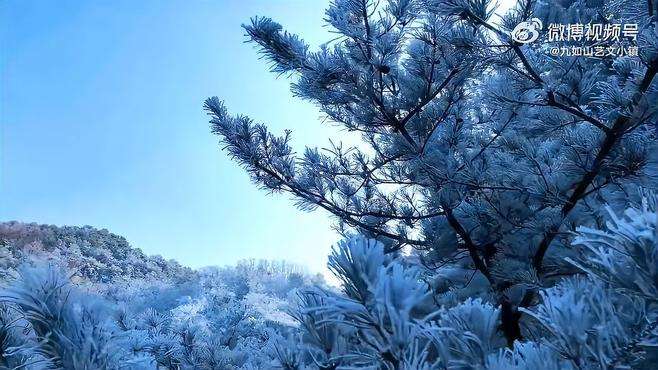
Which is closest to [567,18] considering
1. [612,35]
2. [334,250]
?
[612,35]

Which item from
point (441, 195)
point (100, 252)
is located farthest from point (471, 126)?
point (100, 252)

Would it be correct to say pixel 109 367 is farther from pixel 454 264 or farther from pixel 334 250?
pixel 454 264

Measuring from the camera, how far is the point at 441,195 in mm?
2314

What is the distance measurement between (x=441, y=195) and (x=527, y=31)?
0.83 m

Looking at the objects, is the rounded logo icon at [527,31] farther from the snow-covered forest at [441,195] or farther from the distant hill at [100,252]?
the distant hill at [100,252]

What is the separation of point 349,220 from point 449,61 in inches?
43.5

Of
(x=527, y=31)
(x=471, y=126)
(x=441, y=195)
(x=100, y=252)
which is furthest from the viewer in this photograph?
(x=100, y=252)

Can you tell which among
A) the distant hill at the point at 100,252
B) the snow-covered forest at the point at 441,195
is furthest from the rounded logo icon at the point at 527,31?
the distant hill at the point at 100,252

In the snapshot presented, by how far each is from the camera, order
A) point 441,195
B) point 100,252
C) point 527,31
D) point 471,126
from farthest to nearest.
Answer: point 100,252 < point 471,126 < point 441,195 < point 527,31

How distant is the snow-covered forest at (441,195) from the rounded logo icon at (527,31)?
0.02 m

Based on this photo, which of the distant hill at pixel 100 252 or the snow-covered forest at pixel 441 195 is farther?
the distant hill at pixel 100 252

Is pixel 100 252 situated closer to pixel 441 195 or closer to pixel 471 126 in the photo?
pixel 471 126

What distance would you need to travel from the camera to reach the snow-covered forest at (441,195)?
1.92 ft

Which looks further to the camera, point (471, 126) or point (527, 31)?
point (471, 126)
